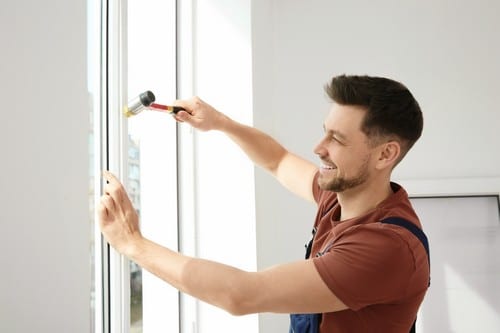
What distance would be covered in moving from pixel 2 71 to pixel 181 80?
1122mm

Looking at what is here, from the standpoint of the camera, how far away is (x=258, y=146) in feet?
5.48

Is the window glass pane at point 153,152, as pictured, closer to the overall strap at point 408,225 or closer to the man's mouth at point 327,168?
the man's mouth at point 327,168

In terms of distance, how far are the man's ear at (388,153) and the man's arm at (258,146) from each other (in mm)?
353

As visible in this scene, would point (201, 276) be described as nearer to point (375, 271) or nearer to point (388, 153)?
point (375, 271)

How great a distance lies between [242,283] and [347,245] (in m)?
0.26

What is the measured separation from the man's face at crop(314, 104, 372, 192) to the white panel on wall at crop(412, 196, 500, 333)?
1.09 m

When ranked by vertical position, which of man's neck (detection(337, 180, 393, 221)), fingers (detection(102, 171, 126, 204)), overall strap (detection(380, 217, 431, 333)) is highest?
fingers (detection(102, 171, 126, 204))

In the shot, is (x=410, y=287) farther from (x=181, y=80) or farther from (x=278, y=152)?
(x=181, y=80)

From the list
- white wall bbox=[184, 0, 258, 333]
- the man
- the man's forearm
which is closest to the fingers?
the man

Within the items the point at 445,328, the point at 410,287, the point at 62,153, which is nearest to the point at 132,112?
the point at 62,153

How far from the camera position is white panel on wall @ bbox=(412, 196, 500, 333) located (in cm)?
218

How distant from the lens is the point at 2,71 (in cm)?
91

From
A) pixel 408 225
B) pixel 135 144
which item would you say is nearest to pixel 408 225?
pixel 408 225

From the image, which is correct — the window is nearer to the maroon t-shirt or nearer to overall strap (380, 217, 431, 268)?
the maroon t-shirt
